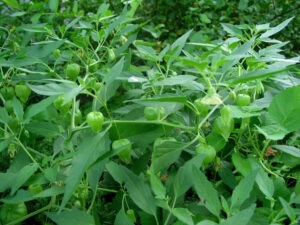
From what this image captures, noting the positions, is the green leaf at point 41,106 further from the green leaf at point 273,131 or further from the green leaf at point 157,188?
the green leaf at point 273,131

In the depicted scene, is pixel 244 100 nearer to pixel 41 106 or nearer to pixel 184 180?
pixel 184 180

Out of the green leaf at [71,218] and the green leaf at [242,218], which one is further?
the green leaf at [71,218]

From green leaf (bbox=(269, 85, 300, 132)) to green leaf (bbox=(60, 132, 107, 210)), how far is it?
0.28 m

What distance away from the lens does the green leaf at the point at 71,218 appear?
677mm

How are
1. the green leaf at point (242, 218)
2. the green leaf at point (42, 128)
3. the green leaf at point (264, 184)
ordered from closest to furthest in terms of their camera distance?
the green leaf at point (242, 218)
the green leaf at point (264, 184)
the green leaf at point (42, 128)

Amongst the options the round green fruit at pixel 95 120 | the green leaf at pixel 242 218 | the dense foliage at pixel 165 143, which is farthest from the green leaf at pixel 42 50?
the green leaf at pixel 242 218

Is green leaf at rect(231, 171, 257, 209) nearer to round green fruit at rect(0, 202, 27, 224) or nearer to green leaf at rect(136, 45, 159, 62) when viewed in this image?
green leaf at rect(136, 45, 159, 62)

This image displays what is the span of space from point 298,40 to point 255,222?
2460mm

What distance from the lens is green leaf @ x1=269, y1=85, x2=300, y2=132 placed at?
0.68 m

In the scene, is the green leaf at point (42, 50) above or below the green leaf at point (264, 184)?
above

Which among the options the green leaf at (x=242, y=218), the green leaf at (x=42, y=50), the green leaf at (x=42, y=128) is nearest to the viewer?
the green leaf at (x=242, y=218)

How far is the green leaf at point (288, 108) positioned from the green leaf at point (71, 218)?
33 centimetres

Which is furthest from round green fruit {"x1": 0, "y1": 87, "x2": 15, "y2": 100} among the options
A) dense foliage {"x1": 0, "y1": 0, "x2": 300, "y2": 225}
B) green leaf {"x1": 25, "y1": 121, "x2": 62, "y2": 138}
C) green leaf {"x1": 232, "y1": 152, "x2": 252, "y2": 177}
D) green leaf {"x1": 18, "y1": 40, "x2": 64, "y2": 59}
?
green leaf {"x1": 232, "y1": 152, "x2": 252, "y2": 177}

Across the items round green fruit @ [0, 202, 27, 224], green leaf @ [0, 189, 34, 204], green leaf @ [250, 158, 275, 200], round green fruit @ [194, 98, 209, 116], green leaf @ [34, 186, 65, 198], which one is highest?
round green fruit @ [194, 98, 209, 116]
